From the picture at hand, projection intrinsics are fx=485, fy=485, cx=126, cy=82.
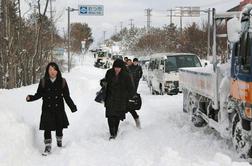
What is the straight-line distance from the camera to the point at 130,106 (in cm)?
1168

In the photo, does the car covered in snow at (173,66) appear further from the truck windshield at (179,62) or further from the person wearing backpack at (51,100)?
the person wearing backpack at (51,100)

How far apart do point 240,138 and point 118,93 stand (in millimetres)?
3461

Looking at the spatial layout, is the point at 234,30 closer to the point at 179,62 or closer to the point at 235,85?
the point at 235,85

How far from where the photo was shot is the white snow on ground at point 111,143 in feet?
25.4

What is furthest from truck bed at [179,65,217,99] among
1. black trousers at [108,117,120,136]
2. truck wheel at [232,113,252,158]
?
black trousers at [108,117,120,136]

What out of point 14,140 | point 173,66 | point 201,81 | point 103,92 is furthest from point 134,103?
point 173,66

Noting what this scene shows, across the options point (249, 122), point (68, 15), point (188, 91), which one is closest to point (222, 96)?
point (249, 122)

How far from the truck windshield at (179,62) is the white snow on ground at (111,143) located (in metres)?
7.97

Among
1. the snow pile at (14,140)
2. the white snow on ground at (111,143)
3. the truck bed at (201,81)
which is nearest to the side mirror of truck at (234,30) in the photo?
the truck bed at (201,81)

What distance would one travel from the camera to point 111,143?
32.1 ft

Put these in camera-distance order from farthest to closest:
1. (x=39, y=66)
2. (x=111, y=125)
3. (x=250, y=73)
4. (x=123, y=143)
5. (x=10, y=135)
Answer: (x=39, y=66) < (x=111, y=125) < (x=123, y=143) < (x=10, y=135) < (x=250, y=73)

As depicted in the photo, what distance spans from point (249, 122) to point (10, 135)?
407 cm

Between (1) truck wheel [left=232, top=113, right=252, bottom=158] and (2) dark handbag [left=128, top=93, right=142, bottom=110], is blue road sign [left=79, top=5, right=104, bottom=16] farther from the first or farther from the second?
(1) truck wheel [left=232, top=113, right=252, bottom=158]

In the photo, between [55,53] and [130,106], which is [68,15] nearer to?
[55,53]
